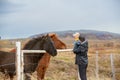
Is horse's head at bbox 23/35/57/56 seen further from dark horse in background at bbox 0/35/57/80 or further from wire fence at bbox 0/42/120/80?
wire fence at bbox 0/42/120/80

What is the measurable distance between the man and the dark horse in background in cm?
68

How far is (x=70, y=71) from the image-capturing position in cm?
2038

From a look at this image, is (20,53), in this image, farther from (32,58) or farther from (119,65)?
(119,65)

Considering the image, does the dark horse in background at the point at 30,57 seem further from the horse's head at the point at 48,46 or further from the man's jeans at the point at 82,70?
the man's jeans at the point at 82,70

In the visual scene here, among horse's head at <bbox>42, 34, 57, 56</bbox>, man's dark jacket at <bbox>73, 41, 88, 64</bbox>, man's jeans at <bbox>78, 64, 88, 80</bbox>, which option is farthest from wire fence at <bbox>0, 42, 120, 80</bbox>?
man's jeans at <bbox>78, 64, 88, 80</bbox>

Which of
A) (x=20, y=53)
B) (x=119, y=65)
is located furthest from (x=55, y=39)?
(x=119, y=65)

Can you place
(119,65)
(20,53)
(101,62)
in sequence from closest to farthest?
(20,53) < (119,65) < (101,62)

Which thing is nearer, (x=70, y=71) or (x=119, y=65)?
(x=70, y=71)

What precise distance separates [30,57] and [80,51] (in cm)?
161

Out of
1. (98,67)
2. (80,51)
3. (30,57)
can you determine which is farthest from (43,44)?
(98,67)

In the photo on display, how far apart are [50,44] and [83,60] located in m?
Result: 1.13

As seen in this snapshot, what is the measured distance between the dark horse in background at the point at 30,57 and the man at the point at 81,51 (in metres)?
0.68

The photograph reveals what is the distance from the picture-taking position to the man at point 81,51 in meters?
10.5

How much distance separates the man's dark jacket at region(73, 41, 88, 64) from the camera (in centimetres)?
1049
